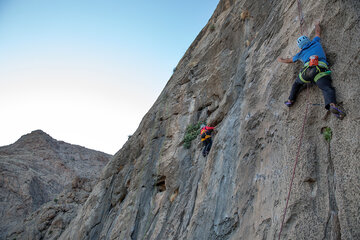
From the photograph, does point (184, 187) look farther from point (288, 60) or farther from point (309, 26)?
point (309, 26)

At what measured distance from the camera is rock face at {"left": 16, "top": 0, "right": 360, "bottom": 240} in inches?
162

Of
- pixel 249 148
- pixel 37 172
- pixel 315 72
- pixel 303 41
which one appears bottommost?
pixel 249 148

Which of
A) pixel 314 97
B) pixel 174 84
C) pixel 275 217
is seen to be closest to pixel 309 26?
pixel 314 97

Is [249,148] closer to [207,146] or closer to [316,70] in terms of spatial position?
[316,70]

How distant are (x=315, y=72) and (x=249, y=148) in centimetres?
216

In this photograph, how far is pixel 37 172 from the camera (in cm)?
3559

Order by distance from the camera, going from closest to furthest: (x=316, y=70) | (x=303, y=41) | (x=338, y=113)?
(x=338, y=113) < (x=316, y=70) < (x=303, y=41)

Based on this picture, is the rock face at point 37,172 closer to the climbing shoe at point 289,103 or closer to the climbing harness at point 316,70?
the climbing shoe at point 289,103

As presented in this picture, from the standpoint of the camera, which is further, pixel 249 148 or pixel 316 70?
pixel 249 148

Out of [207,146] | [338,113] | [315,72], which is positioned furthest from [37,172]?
[338,113]

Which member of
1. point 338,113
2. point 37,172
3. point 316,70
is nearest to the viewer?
point 338,113

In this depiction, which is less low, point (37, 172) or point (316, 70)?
point (37, 172)

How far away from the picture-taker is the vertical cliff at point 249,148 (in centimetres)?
411

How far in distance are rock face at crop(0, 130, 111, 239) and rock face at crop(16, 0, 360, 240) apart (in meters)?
14.5
